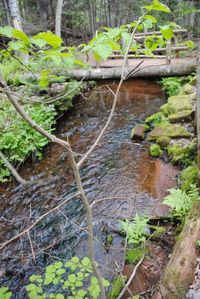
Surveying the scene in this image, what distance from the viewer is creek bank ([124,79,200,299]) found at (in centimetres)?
252

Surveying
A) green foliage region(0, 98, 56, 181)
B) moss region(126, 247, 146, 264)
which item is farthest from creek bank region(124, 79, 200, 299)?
green foliage region(0, 98, 56, 181)

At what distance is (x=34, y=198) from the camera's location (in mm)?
5254

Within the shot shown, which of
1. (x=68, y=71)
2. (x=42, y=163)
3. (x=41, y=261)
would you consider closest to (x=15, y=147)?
(x=42, y=163)

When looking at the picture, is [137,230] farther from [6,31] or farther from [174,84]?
[174,84]

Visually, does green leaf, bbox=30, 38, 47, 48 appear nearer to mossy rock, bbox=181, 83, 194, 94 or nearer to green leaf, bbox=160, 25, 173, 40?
green leaf, bbox=160, 25, 173, 40

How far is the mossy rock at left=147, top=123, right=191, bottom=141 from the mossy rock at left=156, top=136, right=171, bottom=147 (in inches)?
6.8

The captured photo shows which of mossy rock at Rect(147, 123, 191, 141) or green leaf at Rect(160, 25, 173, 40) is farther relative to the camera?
mossy rock at Rect(147, 123, 191, 141)

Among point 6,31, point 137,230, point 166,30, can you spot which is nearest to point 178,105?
point 137,230

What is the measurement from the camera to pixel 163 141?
6.45 m

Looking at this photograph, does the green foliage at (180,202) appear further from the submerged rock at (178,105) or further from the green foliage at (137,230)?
the submerged rock at (178,105)

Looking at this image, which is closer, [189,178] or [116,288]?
[116,288]

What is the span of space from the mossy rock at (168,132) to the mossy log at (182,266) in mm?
3607

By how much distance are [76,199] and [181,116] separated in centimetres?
384

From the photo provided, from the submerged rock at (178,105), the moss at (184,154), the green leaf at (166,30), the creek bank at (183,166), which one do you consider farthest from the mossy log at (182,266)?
the submerged rock at (178,105)
